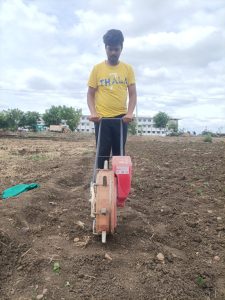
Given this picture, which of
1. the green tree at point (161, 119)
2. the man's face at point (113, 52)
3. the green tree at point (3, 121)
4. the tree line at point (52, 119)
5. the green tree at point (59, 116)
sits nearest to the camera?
the man's face at point (113, 52)

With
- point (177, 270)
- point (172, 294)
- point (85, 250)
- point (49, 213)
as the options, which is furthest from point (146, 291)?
point (49, 213)

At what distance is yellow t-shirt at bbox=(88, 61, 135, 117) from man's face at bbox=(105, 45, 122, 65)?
9 cm

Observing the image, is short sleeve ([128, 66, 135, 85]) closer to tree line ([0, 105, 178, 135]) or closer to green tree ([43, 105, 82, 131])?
tree line ([0, 105, 178, 135])

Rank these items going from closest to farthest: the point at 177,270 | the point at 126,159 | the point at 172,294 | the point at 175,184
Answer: the point at 172,294 → the point at 177,270 → the point at 126,159 → the point at 175,184

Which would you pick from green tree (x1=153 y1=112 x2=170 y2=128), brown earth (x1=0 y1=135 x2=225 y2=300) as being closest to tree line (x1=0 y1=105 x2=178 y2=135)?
green tree (x1=153 y1=112 x2=170 y2=128)

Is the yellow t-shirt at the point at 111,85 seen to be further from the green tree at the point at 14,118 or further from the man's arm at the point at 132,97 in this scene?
the green tree at the point at 14,118

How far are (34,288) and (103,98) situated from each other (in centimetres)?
249

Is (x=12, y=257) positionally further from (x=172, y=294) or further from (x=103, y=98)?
(x=103, y=98)

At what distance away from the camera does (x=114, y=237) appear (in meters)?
4.07

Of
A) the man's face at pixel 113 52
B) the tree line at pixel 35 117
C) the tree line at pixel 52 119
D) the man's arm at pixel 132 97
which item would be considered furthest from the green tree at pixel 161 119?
the man's face at pixel 113 52

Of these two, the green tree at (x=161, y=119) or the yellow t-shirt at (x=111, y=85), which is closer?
the yellow t-shirt at (x=111, y=85)

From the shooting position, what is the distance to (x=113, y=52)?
4520 mm

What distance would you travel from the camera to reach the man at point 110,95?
466cm

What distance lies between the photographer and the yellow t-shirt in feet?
15.3
